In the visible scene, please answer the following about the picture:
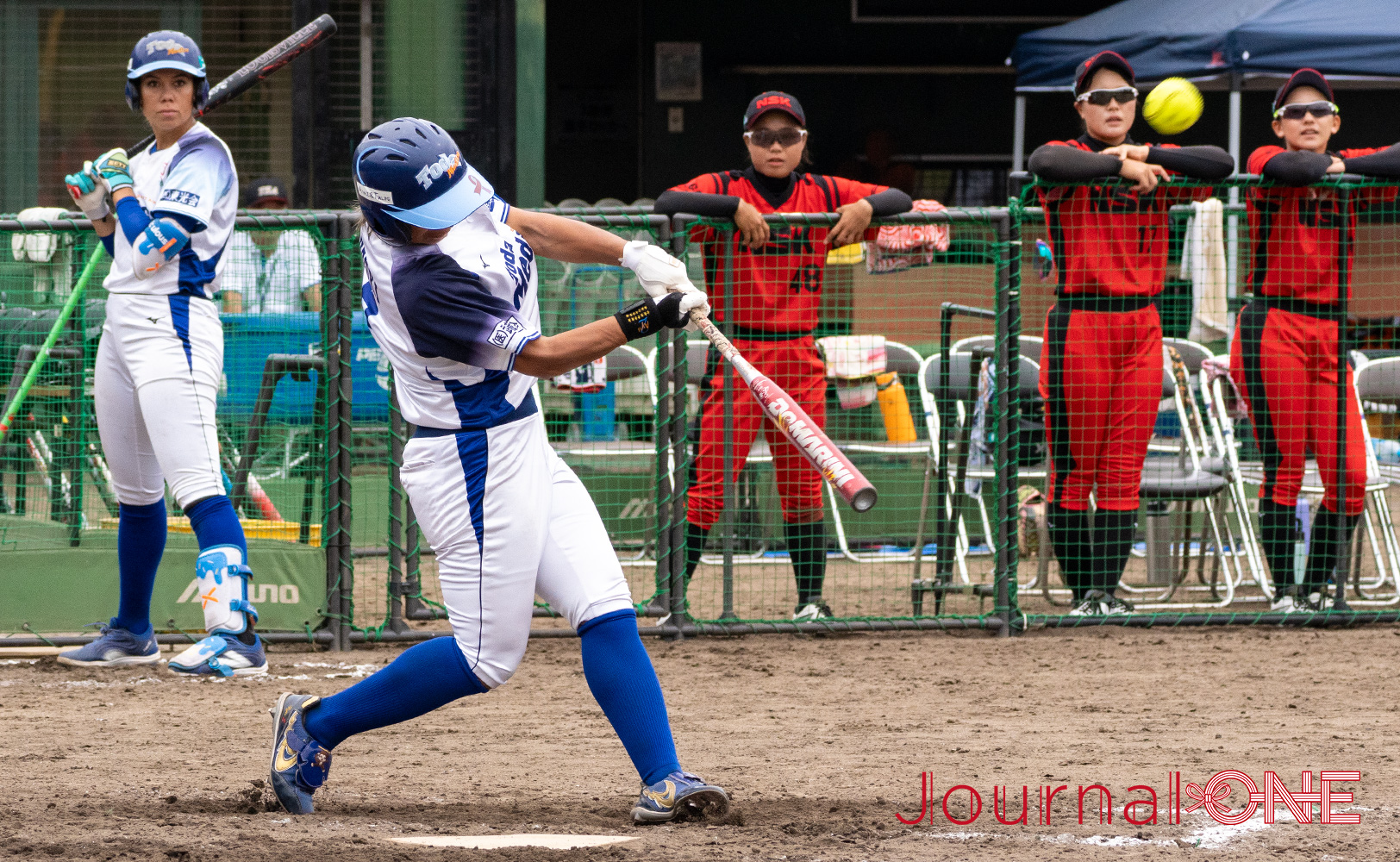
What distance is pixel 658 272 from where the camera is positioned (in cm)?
409

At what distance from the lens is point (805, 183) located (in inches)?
265

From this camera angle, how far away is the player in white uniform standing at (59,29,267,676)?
552cm

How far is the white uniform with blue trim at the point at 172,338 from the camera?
18.1 ft

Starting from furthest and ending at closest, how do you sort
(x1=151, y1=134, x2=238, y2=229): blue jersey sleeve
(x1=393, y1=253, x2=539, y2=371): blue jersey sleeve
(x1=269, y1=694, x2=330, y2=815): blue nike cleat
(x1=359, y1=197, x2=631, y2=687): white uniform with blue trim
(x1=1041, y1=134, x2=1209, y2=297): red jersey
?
(x1=1041, y1=134, x2=1209, y2=297): red jersey
(x1=151, y1=134, x2=238, y2=229): blue jersey sleeve
(x1=269, y1=694, x2=330, y2=815): blue nike cleat
(x1=359, y1=197, x2=631, y2=687): white uniform with blue trim
(x1=393, y1=253, x2=539, y2=371): blue jersey sleeve

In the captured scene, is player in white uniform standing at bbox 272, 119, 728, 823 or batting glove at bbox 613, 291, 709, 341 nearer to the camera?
player in white uniform standing at bbox 272, 119, 728, 823

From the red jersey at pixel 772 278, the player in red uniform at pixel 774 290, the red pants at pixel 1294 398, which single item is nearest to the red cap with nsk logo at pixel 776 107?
the player in red uniform at pixel 774 290

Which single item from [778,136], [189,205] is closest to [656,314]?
[189,205]

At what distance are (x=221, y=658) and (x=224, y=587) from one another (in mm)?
281

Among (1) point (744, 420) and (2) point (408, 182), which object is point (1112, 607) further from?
(2) point (408, 182)

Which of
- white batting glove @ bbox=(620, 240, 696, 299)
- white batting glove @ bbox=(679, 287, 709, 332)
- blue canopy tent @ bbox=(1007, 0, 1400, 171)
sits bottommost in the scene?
white batting glove @ bbox=(679, 287, 709, 332)

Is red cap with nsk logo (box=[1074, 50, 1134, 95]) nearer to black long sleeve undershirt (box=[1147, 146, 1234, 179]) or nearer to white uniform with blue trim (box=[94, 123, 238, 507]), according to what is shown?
black long sleeve undershirt (box=[1147, 146, 1234, 179])

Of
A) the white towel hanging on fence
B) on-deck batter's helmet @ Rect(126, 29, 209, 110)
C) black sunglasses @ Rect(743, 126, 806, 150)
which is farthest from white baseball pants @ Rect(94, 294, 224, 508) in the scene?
the white towel hanging on fence

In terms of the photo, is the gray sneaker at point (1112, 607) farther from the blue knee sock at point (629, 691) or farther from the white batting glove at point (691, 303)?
the white batting glove at point (691, 303)

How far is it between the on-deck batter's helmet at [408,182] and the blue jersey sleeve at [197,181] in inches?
75.5
